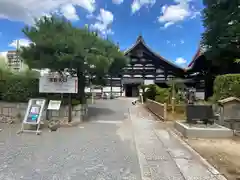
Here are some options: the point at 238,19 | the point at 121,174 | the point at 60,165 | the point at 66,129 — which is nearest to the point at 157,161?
the point at 121,174

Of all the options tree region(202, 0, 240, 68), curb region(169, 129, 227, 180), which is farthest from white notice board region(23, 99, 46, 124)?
tree region(202, 0, 240, 68)

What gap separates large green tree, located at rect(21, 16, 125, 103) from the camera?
9344mm

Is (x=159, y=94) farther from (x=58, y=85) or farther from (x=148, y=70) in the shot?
(x=148, y=70)

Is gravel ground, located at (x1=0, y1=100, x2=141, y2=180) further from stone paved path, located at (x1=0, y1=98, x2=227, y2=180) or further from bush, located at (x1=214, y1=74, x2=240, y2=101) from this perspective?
bush, located at (x1=214, y1=74, x2=240, y2=101)

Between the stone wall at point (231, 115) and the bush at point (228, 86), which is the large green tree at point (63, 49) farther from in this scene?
the stone wall at point (231, 115)

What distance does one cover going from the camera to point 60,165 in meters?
4.31

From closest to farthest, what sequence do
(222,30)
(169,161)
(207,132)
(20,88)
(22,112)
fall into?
(169,161)
(207,132)
(22,112)
(20,88)
(222,30)

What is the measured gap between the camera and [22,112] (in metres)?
9.85

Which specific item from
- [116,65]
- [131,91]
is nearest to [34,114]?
[116,65]

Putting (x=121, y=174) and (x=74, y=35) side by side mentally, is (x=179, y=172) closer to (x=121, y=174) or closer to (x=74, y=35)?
(x=121, y=174)

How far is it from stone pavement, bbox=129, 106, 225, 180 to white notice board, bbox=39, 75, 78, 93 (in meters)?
3.66

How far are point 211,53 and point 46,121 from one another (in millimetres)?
13703

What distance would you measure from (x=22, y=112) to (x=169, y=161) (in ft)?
24.2

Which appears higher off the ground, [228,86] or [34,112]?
[228,86]
